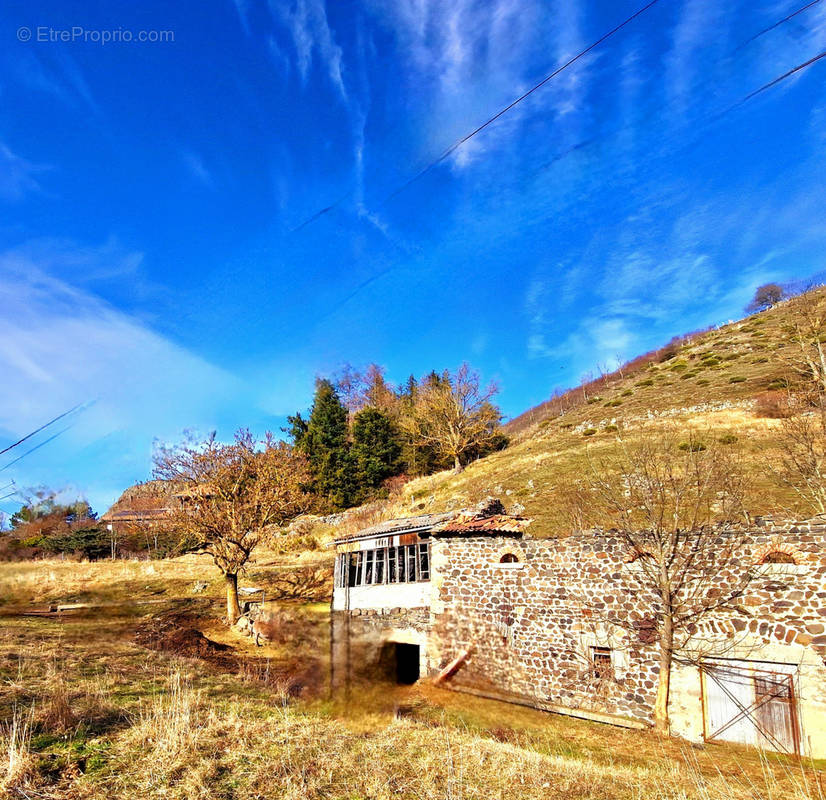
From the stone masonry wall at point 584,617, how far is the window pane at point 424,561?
1342mm

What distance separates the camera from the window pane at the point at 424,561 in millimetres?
20203

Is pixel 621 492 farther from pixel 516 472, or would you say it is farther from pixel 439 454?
pixel 439 454

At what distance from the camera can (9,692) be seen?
9711 mm

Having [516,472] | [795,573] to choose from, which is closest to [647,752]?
[795,573]

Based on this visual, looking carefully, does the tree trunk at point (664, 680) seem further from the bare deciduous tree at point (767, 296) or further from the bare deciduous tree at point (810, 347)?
the bare deciduous tree at point (767, 296)

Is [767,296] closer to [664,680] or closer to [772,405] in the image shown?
[772,405]

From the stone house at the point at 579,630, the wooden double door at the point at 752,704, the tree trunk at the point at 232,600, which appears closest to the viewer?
the wooden double door at the point at 752,704

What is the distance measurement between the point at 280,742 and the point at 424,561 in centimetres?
1270

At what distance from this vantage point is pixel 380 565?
2255cm

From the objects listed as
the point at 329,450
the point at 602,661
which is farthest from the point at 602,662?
the point at 329,450

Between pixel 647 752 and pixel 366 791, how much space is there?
25.9ft

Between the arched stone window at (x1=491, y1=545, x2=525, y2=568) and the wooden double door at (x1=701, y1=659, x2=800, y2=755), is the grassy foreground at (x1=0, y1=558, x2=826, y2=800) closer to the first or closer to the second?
the wooden double door at (x1=701, y1=659, x2=800, y2=755)

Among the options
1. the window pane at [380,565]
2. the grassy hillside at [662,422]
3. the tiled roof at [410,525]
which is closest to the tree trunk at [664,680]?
the tiled roof at [410,525]

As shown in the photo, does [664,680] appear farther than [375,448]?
No
